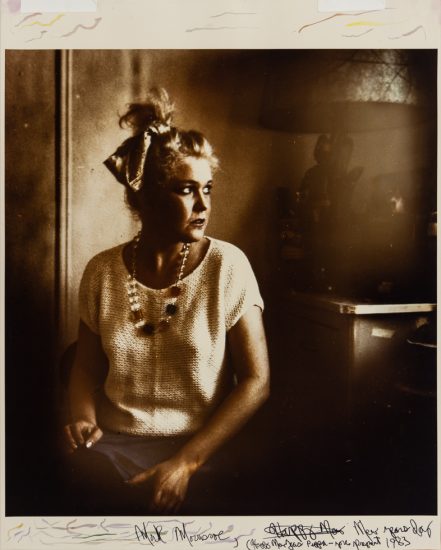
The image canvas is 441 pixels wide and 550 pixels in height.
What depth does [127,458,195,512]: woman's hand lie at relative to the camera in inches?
35.1

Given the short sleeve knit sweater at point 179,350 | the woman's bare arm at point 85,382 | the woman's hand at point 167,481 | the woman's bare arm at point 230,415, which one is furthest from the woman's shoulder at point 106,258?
the woman's hand at point 167,481

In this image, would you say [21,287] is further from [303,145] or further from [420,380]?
[420,380]

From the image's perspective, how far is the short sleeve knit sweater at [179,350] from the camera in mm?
892

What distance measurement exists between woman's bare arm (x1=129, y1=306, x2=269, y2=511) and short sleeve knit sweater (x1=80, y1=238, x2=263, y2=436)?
2 centimetres

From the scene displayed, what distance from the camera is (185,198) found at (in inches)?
35.1

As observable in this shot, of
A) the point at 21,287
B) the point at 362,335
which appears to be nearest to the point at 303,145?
the point at 362,335

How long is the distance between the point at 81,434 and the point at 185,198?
1.52 ft
